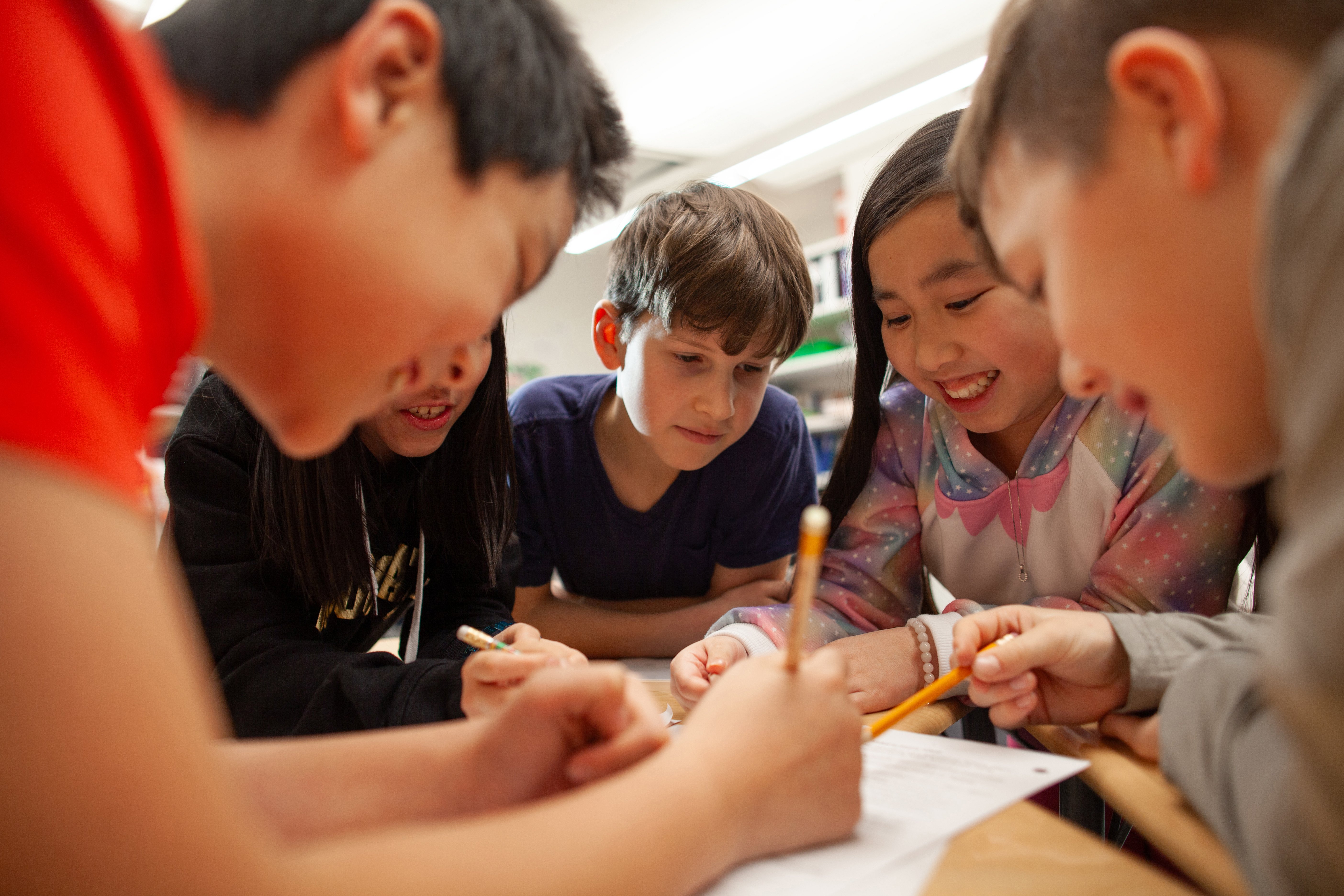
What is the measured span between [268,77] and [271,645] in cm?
58

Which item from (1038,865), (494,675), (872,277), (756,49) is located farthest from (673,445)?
(756,49)

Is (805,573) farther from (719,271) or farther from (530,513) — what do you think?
(530,513)

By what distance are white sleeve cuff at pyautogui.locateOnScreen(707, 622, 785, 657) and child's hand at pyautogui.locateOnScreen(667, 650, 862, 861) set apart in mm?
356

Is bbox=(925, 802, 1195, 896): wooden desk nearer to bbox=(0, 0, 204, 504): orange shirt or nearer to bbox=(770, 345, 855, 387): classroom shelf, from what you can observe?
bbox=(0, 0, 204, 504): orange shirt

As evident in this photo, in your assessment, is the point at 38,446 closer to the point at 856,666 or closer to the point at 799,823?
the point at 799,823

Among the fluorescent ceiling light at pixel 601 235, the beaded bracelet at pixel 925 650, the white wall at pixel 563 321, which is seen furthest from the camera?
the white wall at pixel 563 321

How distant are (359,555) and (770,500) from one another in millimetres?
704

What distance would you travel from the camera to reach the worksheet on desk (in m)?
0.42

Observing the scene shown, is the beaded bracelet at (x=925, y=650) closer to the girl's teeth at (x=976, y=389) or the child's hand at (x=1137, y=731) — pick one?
the child's hand at (x=1137, y=731)

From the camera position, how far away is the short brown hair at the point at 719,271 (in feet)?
3.67

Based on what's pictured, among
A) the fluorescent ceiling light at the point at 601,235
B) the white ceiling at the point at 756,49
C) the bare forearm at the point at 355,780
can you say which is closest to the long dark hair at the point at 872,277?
the bare forearm at the point at 355,780

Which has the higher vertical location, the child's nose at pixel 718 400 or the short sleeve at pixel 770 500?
the child's nose at pixel 718 400

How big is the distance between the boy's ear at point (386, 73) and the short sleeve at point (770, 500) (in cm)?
101

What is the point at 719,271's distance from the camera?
1.12 m
